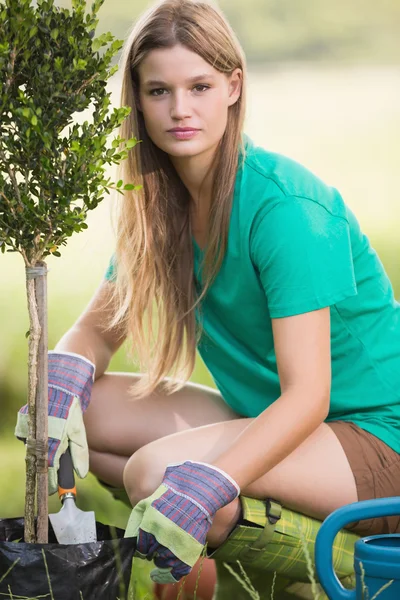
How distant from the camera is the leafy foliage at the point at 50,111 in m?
1.39

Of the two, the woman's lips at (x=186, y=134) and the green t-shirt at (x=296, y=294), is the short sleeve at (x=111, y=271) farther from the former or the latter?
the woman's lips at (x=186, y=134)

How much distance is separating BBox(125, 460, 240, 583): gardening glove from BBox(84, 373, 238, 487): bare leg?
1.78 feet

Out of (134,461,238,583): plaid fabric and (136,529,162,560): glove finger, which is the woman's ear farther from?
(136,529,162,560): glove finger

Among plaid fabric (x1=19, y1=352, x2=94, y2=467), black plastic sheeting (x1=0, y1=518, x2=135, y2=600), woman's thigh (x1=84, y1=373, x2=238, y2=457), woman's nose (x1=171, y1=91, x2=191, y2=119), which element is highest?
woman's nose (x1=171, y1=91, x2=191, y2=119)

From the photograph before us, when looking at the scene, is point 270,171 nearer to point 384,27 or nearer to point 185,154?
point 185,154

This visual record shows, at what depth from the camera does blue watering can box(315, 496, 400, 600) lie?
1182 mm

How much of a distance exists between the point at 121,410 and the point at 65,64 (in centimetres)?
91

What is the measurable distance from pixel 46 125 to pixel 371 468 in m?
0.93

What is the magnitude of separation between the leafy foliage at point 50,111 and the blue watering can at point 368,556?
0.64 m

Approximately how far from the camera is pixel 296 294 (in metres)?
1.63

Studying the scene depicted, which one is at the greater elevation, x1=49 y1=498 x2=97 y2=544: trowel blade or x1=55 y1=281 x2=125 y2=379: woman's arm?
x1=55 y1=281 x2=125 y2=379: woman's arm

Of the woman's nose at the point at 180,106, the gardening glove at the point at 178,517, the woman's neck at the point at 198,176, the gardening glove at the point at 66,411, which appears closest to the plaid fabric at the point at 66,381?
the gardening glove at the point at 66,411

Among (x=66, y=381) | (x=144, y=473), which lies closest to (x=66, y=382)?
(x=66, y=381)

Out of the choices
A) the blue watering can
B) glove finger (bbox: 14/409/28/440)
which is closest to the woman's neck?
glove finger (bbox: 14/409/28/440)
